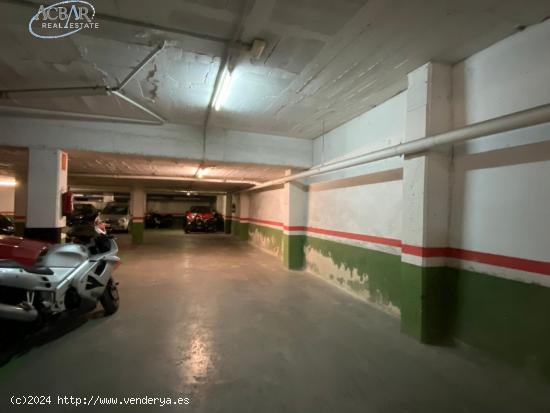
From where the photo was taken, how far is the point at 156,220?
55.8ft

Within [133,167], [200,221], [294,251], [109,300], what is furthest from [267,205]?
[109,300]

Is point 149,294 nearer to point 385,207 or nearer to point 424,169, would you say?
point 385,207

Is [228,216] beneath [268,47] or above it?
beneath

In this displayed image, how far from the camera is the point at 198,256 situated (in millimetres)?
7473

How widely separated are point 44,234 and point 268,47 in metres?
3.94

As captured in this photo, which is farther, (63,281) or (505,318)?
(63,281)

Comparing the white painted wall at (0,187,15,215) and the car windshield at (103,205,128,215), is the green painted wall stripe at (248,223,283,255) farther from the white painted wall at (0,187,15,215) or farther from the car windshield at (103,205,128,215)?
the white painted wall at (0,187,15,215)

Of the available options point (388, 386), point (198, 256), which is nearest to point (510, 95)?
point (388, 386)

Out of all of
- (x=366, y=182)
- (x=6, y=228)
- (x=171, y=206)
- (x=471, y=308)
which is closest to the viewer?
(x=471, y=308)

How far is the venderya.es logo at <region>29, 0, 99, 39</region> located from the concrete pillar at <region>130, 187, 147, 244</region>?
8.53m

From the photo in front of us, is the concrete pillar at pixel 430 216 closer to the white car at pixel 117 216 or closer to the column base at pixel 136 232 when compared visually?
the column base at pixel 136 232

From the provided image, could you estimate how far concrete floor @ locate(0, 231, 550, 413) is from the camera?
6.34 feet

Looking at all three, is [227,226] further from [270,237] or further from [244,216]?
[270,237]

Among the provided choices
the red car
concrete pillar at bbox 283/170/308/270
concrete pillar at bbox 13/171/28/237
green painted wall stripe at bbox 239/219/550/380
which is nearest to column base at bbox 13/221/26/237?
concrete pillar at bbox 13/171/28/237
